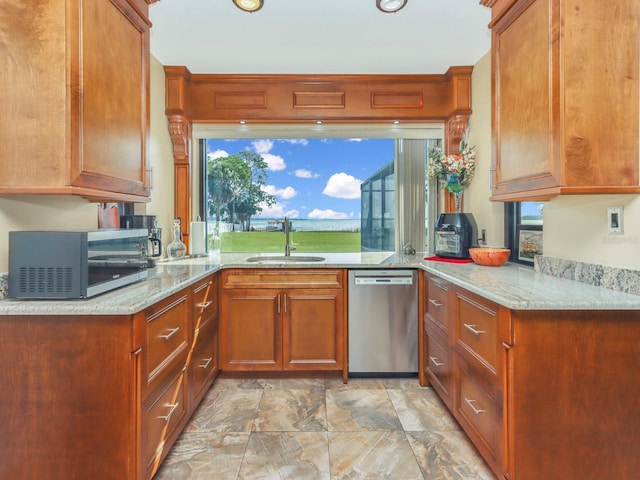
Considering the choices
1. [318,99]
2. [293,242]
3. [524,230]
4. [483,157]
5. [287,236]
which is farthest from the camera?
[293,242]

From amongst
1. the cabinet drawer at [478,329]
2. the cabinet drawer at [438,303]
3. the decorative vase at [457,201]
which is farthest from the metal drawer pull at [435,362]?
the decorative vase at [457,201]

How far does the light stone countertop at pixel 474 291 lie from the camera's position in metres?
1.34

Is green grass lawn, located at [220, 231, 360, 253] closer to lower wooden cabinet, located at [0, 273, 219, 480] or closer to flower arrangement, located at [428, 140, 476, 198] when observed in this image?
flower arrangement, located at [428, 140, 476, 198]

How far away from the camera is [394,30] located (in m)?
2.39

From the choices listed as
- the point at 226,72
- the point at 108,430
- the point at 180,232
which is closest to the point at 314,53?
the point at 226,72

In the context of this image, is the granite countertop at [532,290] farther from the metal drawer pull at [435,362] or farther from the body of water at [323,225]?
the body of water at [323,225]

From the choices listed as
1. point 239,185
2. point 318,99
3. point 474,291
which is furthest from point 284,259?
point 474,291

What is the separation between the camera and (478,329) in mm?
1746

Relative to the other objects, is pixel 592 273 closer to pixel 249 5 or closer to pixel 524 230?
pixel 524 230

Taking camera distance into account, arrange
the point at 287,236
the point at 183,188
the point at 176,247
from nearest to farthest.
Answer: the point at 176,247, the point at 183,188, the point at 287,236

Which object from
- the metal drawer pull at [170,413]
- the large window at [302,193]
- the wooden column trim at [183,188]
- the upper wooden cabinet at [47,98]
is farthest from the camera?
the large window at [302,193]

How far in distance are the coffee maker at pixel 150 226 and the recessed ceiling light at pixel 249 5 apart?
1416 mm

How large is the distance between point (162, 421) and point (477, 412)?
1472mm

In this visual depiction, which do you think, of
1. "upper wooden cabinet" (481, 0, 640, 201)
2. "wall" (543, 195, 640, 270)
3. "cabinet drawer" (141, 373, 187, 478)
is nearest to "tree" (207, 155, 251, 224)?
"cabinet drawer" (141, 373, 187, 478)
